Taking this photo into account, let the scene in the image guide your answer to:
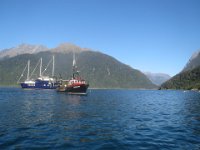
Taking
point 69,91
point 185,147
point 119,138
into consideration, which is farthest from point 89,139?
point 69,91

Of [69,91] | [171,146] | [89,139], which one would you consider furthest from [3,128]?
[69,91]

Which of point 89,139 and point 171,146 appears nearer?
point 171,146

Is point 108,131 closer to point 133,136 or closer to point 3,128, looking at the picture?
point 133,136

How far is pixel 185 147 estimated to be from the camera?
20750 millimetres

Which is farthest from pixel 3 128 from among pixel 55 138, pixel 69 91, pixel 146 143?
pixel 69 91

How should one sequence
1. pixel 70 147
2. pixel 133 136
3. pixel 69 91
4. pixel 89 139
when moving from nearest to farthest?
pixel 70 147 < pixel 89 139 < pixel 133 136 < pixel 69 91

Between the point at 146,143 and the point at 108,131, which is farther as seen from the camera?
the point at 108,131

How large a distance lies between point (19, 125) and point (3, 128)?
283cm

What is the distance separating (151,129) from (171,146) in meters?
8.21

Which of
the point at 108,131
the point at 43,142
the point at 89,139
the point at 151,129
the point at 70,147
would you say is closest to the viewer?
the point at 70,147

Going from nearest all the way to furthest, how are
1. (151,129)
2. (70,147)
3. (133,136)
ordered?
(70,147)
(133,136)
(151,129)

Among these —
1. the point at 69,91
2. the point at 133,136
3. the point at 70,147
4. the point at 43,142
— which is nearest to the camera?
the point at 70,147

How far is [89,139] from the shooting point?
23.1 metres

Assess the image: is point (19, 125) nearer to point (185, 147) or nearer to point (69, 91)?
point (185, 147)
